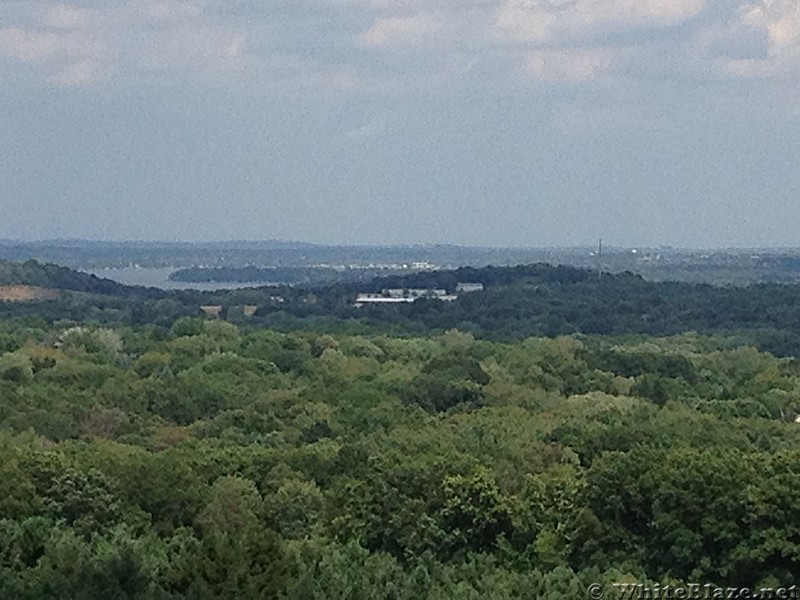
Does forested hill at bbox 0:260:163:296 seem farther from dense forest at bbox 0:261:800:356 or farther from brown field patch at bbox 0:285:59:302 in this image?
brown field patch at bbox 0:285:59:302

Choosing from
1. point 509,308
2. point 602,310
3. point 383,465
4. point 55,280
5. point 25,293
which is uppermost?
point 383,465

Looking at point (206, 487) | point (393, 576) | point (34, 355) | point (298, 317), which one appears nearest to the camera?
point (393, 576)

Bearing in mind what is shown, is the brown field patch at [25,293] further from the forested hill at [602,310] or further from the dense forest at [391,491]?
the dense forest at [391,491]

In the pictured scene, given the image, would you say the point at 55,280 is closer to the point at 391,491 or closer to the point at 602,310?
the point at 602,310

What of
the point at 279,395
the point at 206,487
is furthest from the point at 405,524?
the point at 279,395

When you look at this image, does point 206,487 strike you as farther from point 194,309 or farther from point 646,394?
point 194,309

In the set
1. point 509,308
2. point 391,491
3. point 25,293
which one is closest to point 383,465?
point 391,491

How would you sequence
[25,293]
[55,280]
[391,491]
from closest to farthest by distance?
[391,491], [25,293], [55,280]

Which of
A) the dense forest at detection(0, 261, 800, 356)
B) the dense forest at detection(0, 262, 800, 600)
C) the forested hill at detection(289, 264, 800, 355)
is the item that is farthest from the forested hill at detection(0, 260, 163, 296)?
the dense forest at detection(0, 262, 800, 600)
